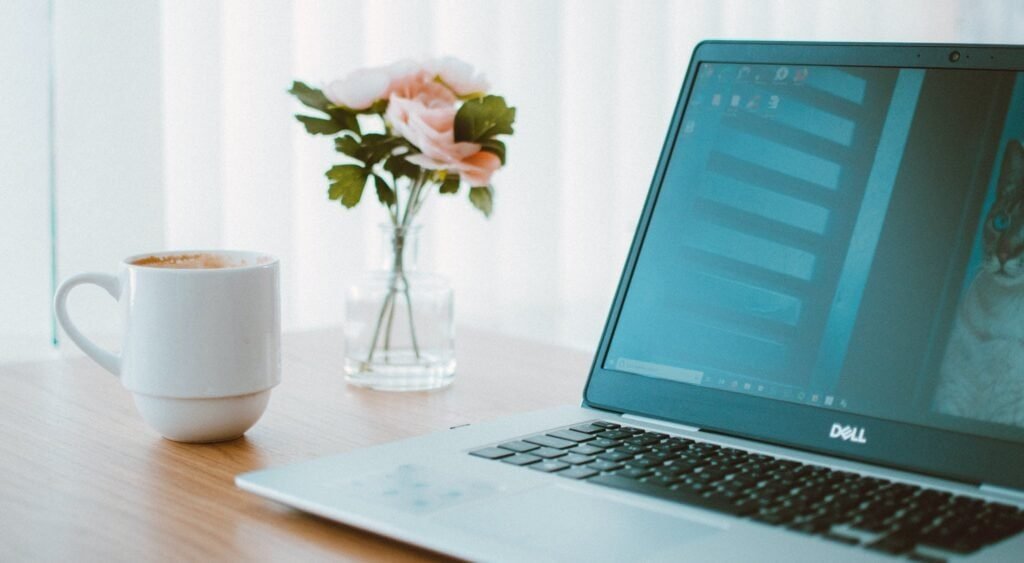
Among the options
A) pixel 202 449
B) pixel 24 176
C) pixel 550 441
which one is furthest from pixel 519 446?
pixel 24 176

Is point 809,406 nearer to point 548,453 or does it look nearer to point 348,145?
point 548,453

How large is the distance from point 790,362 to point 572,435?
0.54 ft

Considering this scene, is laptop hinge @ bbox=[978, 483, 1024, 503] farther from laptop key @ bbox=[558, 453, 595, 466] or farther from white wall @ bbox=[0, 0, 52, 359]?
white wall @ bbox=[0, 0, 52, 359]

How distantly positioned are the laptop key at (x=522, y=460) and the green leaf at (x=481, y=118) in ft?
1.21

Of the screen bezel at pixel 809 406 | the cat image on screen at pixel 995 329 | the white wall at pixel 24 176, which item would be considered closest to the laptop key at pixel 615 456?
the screen bezel at pixel 809 406

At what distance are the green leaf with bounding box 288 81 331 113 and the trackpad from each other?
50 centimetres

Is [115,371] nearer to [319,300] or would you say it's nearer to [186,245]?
[186,245]

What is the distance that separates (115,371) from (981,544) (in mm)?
602

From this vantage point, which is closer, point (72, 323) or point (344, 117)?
point (72, 323)

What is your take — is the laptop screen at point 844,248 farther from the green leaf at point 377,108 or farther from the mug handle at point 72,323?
the mug handle at point 72,323

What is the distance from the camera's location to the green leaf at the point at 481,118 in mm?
1024

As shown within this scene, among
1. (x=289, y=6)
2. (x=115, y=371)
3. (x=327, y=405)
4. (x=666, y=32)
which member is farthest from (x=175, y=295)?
(x=666, y=32)

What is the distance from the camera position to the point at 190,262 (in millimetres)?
913

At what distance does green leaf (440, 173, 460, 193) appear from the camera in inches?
42.3
